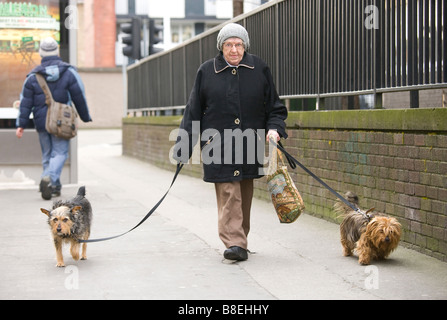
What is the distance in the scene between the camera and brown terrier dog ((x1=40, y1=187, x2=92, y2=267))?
667cm

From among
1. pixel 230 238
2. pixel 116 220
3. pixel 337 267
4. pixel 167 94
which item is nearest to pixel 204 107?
pixel 230 238

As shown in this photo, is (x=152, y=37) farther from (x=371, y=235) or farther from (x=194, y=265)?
(x=371, y=235)

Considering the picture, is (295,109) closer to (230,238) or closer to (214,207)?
(214,207)

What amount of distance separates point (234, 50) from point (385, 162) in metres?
1.83

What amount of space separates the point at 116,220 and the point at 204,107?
2.81 m

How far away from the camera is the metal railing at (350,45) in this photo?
7.65 metres

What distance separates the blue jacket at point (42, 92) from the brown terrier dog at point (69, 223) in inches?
194

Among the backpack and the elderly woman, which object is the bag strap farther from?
the elderly woman

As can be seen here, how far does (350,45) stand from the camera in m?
9.30

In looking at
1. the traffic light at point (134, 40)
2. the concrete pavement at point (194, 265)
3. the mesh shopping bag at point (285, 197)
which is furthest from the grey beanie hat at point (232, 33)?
the traffic light at point (134, 40)

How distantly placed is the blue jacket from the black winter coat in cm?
501

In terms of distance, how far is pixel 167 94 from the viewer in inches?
732

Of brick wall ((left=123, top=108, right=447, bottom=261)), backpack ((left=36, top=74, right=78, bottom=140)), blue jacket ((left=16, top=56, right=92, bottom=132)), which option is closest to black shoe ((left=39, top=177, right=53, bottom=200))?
backpack ((left=36, top=74, right=78, bottom=140))

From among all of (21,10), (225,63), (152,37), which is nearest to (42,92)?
(21,10)
